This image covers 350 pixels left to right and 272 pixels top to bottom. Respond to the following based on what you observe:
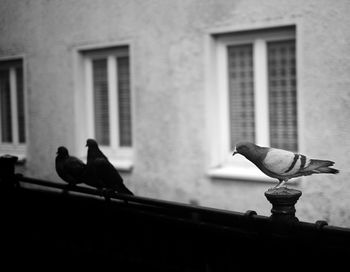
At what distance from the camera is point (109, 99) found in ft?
27.5

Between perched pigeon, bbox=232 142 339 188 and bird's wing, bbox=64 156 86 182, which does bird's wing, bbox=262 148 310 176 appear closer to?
perched pigeon, bbox=232 142 339 188

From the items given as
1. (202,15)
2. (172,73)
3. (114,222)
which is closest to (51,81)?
A: (172,73)

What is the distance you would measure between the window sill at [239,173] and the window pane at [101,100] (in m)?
2.15

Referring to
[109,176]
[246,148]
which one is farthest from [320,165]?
[109,176]

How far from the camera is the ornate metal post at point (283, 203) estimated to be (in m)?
2.86

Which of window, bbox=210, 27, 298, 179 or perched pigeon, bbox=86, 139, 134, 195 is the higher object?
window, bbox=210, 27, 298, 179

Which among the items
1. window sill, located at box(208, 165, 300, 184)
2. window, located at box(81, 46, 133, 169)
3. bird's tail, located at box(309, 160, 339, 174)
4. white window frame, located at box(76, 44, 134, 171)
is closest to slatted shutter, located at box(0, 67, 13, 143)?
white window frame, located at box(76, 44, 134, 171)

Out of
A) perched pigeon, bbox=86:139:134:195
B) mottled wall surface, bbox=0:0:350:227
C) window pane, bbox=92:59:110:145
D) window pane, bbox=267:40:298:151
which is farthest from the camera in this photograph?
window pane, bbox=92:59:110:145

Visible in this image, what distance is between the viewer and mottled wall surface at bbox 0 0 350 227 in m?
6.00

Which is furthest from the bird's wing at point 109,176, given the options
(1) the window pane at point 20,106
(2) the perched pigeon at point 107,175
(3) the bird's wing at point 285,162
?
(1) the window pane at point 20,106

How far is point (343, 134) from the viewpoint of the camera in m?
5.94

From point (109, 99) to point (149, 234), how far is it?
491 cm

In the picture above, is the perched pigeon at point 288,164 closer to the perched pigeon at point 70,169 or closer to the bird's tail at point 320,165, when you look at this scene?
the bird's tail at point 320,165

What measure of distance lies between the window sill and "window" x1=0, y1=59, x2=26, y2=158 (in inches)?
125
